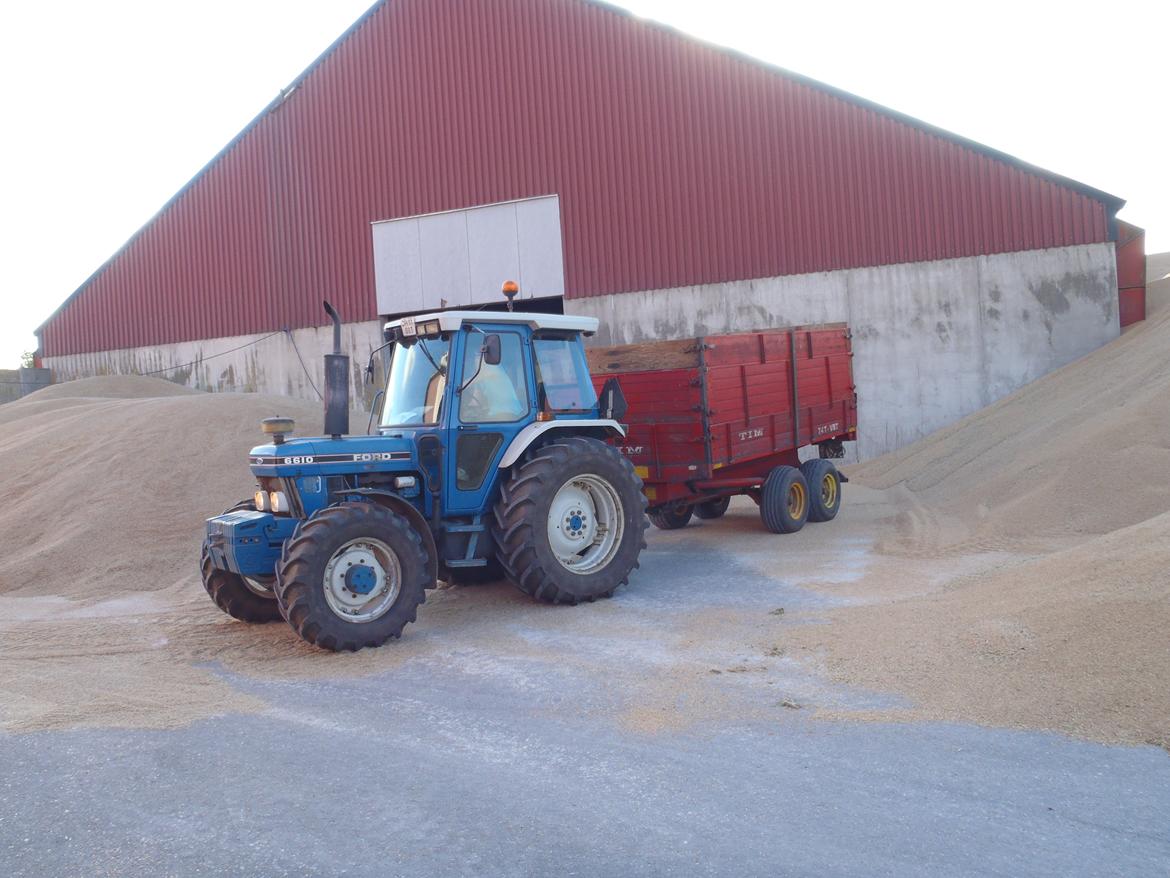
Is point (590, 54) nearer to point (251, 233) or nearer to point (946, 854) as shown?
point (251, 233)

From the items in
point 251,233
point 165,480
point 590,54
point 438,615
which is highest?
point 590,54

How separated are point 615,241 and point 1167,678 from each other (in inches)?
621

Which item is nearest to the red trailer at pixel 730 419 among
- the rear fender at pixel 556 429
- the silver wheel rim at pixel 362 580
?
the rear fender at pixel 556 429

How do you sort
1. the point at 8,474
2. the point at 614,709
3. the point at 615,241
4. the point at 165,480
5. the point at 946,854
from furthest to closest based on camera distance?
the point at 615,241 < the point at 8,474 < the point at 165,480 < the point at 614,709 < the point at 946,854

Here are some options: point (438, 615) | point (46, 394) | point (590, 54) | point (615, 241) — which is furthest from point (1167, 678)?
point (46, 394)

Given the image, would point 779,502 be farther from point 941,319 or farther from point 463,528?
point 941,319

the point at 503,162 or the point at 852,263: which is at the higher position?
the point at 503,162

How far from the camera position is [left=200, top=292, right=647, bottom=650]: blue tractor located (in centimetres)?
709

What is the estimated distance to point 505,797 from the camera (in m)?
4.45

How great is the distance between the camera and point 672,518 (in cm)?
1280

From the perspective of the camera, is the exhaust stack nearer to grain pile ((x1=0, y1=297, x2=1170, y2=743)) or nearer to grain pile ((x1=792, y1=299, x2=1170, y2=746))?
grain pile ((x1=0, y1=297, x2=1170, y2=743))

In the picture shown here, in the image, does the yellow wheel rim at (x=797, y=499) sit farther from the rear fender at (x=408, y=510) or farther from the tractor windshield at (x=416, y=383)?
the rear fender at (x=408, y=510)

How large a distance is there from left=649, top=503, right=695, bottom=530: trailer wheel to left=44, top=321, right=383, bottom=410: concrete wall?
10199 mm

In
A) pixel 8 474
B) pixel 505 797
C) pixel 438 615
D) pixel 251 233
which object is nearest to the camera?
pixel 505 797
